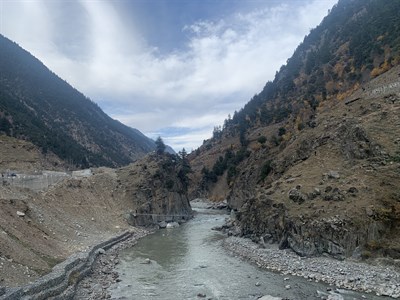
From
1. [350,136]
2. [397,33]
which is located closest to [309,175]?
[350,136]

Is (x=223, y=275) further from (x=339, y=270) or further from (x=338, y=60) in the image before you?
(x=338, y=60)

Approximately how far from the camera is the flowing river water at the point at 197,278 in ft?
86.1

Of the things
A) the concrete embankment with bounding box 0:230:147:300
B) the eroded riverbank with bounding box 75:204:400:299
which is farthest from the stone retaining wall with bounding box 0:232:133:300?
the eroded riverbank with bounding box 75:204:400:299

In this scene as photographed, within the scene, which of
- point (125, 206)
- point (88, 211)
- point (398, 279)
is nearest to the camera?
point (398, 279)

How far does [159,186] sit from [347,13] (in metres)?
119

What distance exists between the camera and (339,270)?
95.8 ft

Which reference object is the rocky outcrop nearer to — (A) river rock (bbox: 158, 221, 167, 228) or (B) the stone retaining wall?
(B) the stone retaining wall

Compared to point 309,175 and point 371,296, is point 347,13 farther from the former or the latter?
point 371,296

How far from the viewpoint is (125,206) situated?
65312mm

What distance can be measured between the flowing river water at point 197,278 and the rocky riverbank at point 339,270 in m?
1.02

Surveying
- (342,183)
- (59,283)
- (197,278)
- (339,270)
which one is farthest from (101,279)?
(342,183)

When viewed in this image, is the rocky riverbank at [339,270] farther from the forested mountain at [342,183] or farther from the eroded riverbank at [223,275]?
the forested mountain at [342,183]

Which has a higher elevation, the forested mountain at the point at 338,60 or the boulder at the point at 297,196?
the forested mountain at the point at 338,60

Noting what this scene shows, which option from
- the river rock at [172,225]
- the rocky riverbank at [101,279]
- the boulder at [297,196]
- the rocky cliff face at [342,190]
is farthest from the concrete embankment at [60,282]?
the river rock at [172,225]
